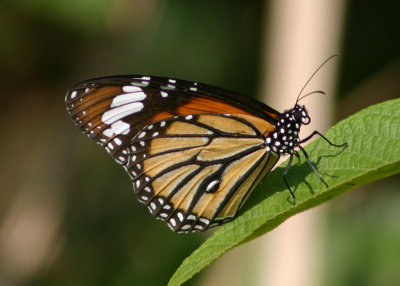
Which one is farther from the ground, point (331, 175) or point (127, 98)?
point (127, 98)

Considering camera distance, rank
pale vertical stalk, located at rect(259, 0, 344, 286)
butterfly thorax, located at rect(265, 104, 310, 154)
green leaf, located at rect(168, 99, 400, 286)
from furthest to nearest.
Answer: pale vertical stalk, located at rect(259, 0, 344, 286) → butterfly thorax, located at rect(265, 104, 310, 154) → green leaf, located at rect(168, 99, 400, 286)

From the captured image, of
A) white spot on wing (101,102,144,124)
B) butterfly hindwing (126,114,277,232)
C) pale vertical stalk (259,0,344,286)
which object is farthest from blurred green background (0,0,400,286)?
white spot on wing (101,102,144,124)

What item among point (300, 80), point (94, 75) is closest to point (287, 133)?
point (300, 80)

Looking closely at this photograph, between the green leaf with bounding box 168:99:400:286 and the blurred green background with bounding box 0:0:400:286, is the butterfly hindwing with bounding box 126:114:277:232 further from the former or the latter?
the blurred green background with bounding box 0:0:400:286

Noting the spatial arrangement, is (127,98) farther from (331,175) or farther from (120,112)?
(331,175)

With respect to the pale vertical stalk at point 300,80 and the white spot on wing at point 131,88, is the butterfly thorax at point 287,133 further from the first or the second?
→ the pale vertical stalk at point 300,80

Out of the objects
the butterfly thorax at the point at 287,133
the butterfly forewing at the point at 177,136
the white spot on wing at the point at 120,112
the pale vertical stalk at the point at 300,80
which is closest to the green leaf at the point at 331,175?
the butterfly thorax at the point at 287,133

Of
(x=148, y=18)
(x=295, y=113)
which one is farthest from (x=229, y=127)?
(x=148, y=18)
